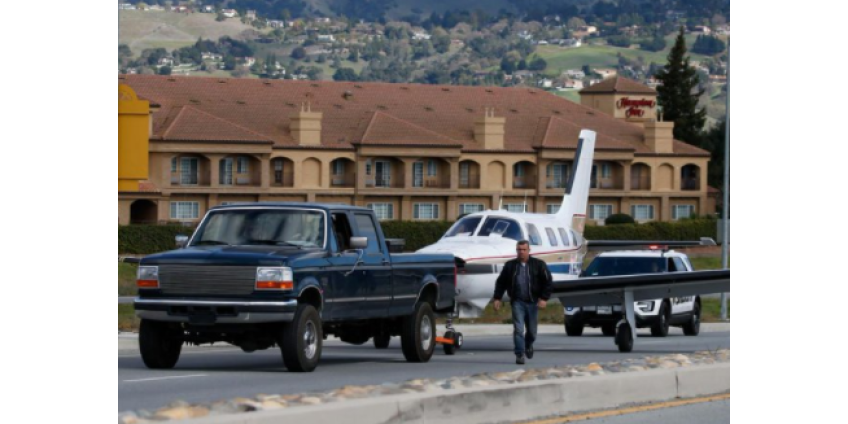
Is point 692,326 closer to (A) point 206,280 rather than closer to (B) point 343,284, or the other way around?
(B) point 343,284

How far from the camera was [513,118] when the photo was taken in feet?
407

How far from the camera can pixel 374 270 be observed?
822 inches

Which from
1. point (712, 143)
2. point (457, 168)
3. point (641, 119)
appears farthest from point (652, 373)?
point (712, 143)

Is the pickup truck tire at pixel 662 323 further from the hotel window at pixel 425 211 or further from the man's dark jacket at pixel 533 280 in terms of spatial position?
the hotel window at pixel 425 211

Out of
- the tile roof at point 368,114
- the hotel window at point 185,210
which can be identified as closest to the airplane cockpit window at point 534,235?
the hotel window at point 185,210

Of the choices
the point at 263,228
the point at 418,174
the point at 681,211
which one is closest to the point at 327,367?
the point at 263,228

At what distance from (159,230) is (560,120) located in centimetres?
3998

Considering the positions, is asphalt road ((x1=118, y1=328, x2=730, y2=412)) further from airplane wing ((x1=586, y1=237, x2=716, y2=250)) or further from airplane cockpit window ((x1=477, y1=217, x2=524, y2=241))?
airplane wing ((x1=586, y1=237, x2=716, y2=250))

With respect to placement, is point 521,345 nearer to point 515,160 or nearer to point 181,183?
point 181,183

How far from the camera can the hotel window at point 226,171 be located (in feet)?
350

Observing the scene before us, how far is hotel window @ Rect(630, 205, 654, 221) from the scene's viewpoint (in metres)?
123

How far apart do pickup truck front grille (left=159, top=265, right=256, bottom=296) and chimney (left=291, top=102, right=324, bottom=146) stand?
91.7 meters

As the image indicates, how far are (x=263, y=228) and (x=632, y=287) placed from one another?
29.3 feet

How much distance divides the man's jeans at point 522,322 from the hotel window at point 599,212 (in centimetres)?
9887
